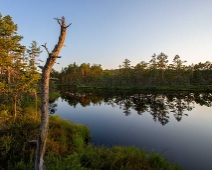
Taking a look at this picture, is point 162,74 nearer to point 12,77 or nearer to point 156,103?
point 156,103

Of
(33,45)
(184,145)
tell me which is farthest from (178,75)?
(184,145)

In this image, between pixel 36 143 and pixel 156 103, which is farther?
pixel 156 103

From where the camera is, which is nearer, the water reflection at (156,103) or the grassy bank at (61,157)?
the grassy bank at (61,157)

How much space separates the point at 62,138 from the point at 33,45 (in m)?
57.0

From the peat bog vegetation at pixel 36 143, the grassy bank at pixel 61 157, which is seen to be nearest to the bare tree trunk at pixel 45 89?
the peat bog vegetation at pixel 36 143

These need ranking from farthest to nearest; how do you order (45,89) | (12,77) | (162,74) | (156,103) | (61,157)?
(162,74), (156,103), (12,77), (61,157), (45,89)

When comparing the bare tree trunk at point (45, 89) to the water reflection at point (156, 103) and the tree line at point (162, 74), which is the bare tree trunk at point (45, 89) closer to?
the water reflection at point (156, 103)

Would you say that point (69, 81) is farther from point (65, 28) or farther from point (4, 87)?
point (65, 28)

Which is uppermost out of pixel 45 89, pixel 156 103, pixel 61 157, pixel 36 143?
pixel 45 89

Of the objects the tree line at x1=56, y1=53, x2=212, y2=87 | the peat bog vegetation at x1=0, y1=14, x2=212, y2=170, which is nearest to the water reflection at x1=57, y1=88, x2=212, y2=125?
the peat bog vegetation at x1=0, y1=14, x2=212, y2=170

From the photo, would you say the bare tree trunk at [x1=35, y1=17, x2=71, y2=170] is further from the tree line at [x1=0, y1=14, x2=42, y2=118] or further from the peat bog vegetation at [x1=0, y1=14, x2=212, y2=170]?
the tree line at [x1=0, y1=14, x2=42, y2=118]

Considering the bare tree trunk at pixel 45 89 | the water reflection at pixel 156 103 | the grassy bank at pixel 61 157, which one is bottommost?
the water reflection at pixel 156 103

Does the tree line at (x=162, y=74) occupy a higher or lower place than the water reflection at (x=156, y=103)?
higher

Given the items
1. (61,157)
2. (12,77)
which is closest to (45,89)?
(61,157)
